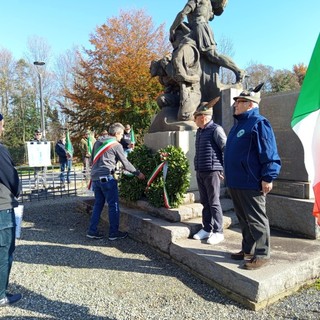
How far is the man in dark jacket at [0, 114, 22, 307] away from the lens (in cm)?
300

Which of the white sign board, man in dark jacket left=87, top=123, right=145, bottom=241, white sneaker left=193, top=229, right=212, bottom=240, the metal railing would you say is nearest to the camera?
white sneaker left=193, top=229, right=212, bottom=240

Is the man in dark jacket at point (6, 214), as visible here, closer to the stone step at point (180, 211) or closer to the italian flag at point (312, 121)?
the stone step at point (180, 211)

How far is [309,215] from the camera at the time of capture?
14.1 feet

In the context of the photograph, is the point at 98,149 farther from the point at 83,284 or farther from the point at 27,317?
the point at 27,317

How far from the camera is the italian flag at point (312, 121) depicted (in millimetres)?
2121

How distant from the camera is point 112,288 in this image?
11.3 feet

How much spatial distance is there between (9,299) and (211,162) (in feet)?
9.64

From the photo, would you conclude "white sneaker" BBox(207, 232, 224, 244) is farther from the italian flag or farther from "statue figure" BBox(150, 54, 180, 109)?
"statue figure" BBox(150, 54, 180, 109)

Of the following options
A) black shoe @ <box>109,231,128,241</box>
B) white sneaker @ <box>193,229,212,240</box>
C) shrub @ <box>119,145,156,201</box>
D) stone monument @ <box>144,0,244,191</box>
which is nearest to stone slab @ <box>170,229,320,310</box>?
white sneaker @ <box>193,229,212,240</box>

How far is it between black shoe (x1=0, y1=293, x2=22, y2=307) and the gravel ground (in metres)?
0.07

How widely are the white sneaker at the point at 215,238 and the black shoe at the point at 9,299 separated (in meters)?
2.44

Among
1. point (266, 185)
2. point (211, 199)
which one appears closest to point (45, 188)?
point (211, 199)

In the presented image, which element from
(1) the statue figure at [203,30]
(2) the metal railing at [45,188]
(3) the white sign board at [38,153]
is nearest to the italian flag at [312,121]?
(1) the statue figure at [203,30]

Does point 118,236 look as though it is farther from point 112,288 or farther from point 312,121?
point 312,121
